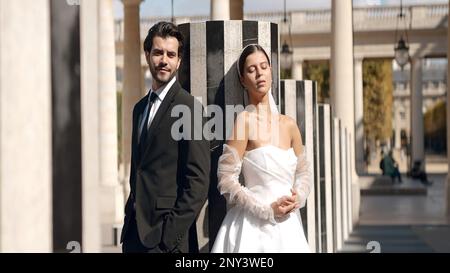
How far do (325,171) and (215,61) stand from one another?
13741 millimetres

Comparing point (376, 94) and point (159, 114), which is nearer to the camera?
point (159, 114)

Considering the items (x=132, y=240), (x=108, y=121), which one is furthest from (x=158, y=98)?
(x=108, y=121)

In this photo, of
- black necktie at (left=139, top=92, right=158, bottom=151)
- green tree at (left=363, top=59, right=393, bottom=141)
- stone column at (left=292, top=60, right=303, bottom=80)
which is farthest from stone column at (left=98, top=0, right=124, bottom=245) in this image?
green tree at (left=363, top=59, right=393, bottom=141)

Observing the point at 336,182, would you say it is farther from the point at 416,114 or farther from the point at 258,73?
the point at 416,114

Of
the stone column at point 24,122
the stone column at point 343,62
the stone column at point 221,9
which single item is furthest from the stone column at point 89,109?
the stone column at point 343,62

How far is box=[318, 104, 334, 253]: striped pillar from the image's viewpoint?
22367 millimetres

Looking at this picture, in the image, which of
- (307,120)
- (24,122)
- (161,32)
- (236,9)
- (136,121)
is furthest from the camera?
(236,9)

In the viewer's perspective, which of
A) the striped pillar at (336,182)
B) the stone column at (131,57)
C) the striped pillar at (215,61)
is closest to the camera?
the striped pillar at (215,61)

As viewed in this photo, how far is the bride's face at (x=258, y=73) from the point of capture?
9781 millimetres

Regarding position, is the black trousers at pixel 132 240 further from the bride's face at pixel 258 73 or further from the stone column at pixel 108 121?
the stone column at pixel 108 121

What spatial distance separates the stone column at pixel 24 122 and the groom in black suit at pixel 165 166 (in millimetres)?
3979

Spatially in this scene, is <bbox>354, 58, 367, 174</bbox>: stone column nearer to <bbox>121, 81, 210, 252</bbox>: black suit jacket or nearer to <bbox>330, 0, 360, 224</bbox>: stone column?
<bbox>330, 0, 360, 224</bbox>: stone column

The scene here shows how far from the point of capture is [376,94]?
134 m
